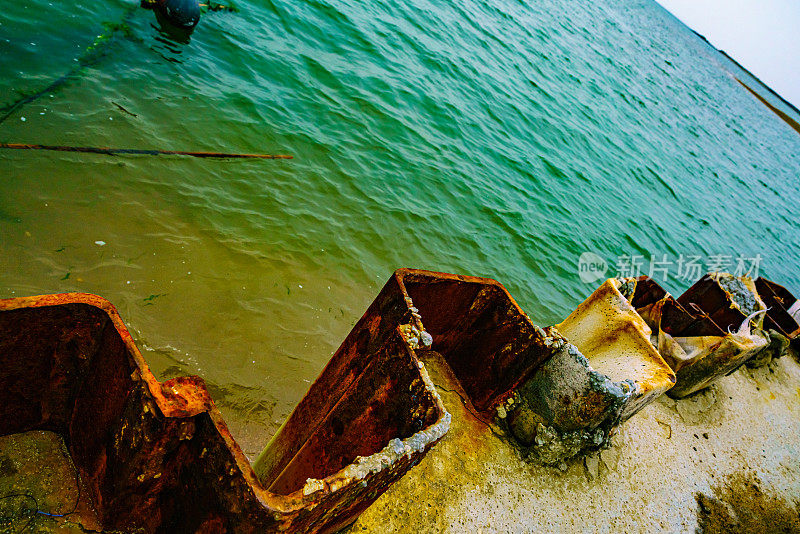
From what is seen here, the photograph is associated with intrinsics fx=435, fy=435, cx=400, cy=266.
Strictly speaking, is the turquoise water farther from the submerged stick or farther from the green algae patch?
the green algae patch

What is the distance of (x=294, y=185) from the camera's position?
6.37m

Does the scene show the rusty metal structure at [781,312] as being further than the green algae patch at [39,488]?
Yes

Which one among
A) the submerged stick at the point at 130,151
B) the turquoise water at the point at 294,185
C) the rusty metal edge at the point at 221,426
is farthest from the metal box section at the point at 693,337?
the submerged stick at the point at 130,151

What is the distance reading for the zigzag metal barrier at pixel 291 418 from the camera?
1.67 metres

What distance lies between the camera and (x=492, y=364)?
3391 mm

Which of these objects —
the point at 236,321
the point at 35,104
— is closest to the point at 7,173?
the point at 35,104

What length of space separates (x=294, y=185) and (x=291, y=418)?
164 inches

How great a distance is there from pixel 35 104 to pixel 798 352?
36.6ft

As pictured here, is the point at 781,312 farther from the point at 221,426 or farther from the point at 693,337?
the point at 221,426

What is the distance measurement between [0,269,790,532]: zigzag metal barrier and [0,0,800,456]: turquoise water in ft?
6.05

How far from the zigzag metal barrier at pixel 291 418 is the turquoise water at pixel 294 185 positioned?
184 cm

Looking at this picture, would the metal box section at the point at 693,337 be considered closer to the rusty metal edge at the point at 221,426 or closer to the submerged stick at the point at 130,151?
the rusty metal edge at the point at 221,426

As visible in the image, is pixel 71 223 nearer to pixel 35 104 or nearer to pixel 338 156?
pixel 35 104

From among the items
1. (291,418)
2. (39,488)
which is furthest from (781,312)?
(39,488)
